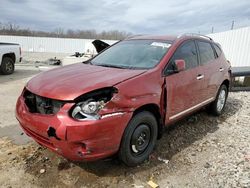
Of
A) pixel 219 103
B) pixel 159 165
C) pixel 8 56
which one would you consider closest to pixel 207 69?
pixel 219 103

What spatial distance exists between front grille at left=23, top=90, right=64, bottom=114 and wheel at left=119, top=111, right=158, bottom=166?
870mm

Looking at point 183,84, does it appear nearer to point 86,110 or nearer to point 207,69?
point 207,69

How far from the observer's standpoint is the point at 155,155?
397 centimetres

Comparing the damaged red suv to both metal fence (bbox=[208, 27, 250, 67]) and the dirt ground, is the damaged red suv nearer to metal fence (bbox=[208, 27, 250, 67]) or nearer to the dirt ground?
the dirt ground

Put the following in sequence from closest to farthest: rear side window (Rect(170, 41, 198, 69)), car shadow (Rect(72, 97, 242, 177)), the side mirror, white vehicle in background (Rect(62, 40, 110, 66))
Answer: car shadow (Rect(72, 97, 242, 177)) < the side mirror < rear side window (Rect(170, 41, 198, 69)) < white vehicle in background (Rect(62, 40, 110, 66))

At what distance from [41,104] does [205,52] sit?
3.34 meters

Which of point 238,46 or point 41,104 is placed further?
point 238,46

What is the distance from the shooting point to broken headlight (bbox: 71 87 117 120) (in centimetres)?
287

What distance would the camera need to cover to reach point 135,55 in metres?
4.18

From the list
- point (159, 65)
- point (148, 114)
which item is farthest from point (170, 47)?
point (148, 114)

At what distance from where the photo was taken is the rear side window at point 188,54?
4176mm

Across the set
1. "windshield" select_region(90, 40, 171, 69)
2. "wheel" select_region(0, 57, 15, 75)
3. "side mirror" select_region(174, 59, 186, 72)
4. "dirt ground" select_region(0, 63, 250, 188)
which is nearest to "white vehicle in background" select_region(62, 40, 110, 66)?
"windshield" select_region(90, 40, 171, 69)

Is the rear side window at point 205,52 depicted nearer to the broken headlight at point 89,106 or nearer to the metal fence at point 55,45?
the broken headlight at point 89,106

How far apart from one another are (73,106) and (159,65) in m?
1.47
